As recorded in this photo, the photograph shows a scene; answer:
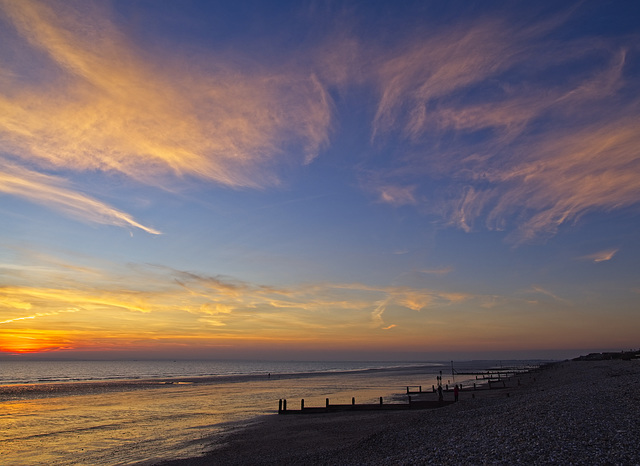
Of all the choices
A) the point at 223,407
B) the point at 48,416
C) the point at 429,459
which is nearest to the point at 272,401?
the point at 223,407

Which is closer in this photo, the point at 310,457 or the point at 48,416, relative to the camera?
the point at 310,457

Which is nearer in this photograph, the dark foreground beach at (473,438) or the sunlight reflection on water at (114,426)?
the dark foreground beach at (473,438)

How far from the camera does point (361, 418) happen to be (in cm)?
3356

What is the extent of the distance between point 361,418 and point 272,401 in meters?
21.6

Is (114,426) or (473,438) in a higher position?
(473,438)

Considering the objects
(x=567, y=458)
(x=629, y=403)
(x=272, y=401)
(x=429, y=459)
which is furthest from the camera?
(x=272, y=401)

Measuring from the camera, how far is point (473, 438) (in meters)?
17.5

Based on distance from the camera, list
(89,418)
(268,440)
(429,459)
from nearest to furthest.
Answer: (429,459)
(268,440)
(89,418)

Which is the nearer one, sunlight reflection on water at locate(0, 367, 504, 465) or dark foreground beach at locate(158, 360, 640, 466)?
dark foreground beach at locate(158, 360, 640, 466)

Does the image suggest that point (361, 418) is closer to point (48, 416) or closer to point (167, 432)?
point (167, 432)

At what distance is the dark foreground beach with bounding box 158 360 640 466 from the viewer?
14.1m

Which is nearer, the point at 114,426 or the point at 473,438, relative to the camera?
the point at 473,438

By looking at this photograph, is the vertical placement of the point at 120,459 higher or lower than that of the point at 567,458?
lower

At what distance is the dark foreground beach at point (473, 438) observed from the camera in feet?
46.4
